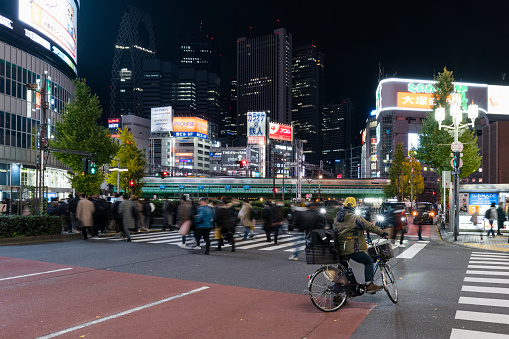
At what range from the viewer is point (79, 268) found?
10031mm

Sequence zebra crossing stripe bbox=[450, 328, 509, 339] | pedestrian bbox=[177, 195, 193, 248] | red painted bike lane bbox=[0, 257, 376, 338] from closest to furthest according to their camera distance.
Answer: zebra crossing stripe bbox=[450, 328, 509, 339] → red painted bike lane bbox=[0, 257, 376, 338] → pedestrian bbox=[177, 195, 193, 248]

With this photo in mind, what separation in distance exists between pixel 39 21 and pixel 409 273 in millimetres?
48102

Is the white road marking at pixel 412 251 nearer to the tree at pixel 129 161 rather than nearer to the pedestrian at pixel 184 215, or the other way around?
the pedestrian at pixel 184 215

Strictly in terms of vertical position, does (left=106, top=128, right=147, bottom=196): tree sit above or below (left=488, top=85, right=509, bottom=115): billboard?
below

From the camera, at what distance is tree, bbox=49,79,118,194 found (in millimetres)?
31766

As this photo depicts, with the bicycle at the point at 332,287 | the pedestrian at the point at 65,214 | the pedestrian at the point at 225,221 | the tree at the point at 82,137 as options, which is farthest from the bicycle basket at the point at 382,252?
the tree at the point at 82,137

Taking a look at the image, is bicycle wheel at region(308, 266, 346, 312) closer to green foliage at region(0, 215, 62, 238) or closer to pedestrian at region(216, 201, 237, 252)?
pedestrian at region(216, 201, 237, 252)

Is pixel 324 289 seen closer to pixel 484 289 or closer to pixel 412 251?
pixel 484 289

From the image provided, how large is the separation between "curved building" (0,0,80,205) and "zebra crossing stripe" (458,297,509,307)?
34830 millimetres

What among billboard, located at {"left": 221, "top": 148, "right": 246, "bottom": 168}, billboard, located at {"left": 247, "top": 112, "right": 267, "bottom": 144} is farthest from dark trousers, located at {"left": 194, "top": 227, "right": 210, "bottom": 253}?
billboard, located at {"left": 221, "top": 148, "right": 246, "bottom": 168}

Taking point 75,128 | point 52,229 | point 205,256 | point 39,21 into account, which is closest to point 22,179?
point 75,128

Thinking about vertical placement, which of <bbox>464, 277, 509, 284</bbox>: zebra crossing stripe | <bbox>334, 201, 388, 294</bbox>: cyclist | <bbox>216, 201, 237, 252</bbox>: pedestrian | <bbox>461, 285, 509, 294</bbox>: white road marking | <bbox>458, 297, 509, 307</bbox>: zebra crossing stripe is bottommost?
<bbox>464, 277, 509, 284</bbox>: zebra crossing stripe

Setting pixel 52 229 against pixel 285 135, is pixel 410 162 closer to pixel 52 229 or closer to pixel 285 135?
pixel 52 229

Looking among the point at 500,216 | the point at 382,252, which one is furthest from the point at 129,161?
the point at 382,252
